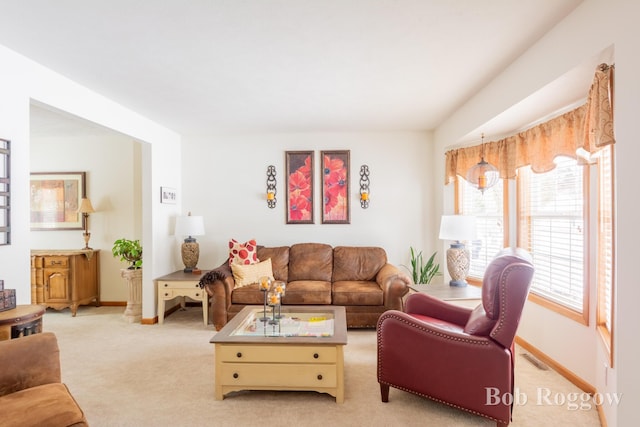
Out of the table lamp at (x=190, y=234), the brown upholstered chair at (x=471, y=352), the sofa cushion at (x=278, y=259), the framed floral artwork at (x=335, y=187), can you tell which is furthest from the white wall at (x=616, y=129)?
the table lamp at (x=190, y=234)

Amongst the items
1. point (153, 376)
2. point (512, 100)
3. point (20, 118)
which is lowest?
point (153, 376)

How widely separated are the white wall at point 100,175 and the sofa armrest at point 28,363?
350 cm

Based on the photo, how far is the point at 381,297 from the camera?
3848mm

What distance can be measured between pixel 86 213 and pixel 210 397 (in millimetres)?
3844

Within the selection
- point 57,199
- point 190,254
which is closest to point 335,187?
point 190,254

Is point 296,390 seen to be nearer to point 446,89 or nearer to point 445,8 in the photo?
point 445,8

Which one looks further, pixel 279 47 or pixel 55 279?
pixel 55 279

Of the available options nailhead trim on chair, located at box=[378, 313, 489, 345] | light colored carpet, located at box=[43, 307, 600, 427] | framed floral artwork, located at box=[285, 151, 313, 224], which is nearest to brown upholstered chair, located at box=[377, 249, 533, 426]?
nailhead trim on chair, located at box=[378, 313, 489, 345]

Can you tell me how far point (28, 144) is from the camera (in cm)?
254

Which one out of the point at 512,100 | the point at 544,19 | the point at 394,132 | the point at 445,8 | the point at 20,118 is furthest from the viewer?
the point at 394,132

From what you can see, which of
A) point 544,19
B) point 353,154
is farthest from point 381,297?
point 544,19

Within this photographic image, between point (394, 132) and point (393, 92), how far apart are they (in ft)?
5.40

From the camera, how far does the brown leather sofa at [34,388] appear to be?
1454 millimetres

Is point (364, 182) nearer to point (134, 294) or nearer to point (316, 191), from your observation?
point (316, 191)
